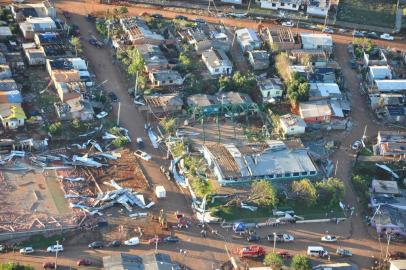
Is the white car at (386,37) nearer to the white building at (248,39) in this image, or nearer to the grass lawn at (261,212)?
the white building at (248,39)

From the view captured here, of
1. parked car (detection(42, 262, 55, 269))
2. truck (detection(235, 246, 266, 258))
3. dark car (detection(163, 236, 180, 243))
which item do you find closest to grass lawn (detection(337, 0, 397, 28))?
truck (detection(235, 246, 266, 258))

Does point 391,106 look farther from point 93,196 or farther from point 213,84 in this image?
point 93,196

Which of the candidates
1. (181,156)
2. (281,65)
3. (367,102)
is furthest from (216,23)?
(181,156)

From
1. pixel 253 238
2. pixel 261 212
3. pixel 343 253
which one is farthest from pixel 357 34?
pixel 253 238

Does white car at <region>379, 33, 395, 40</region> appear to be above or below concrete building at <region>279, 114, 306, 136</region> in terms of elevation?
above

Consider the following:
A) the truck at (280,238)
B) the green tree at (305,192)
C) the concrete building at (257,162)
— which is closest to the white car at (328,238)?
the truck at (280,238)

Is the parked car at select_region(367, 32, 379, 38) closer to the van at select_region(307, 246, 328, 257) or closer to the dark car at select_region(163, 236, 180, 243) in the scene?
the van at select_region(307, 246, 328, 257)

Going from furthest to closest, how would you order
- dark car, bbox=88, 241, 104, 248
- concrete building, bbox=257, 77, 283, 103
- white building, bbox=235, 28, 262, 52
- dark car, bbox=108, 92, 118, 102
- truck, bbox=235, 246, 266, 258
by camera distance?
white building, bbox=235, 28, 262, 52
concrete building, bbox=257, 77, 283, 103
dark car, bbox=108, 92, 118, 102
truck, bbox=235, 246, 266, 258
dark car, bbox=88, 241, 104, 248

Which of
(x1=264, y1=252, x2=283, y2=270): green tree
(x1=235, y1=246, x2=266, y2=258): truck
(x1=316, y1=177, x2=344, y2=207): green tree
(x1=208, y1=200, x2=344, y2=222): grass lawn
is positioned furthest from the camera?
(x1=316, y1=177, x2=344, y2=207): green tree
